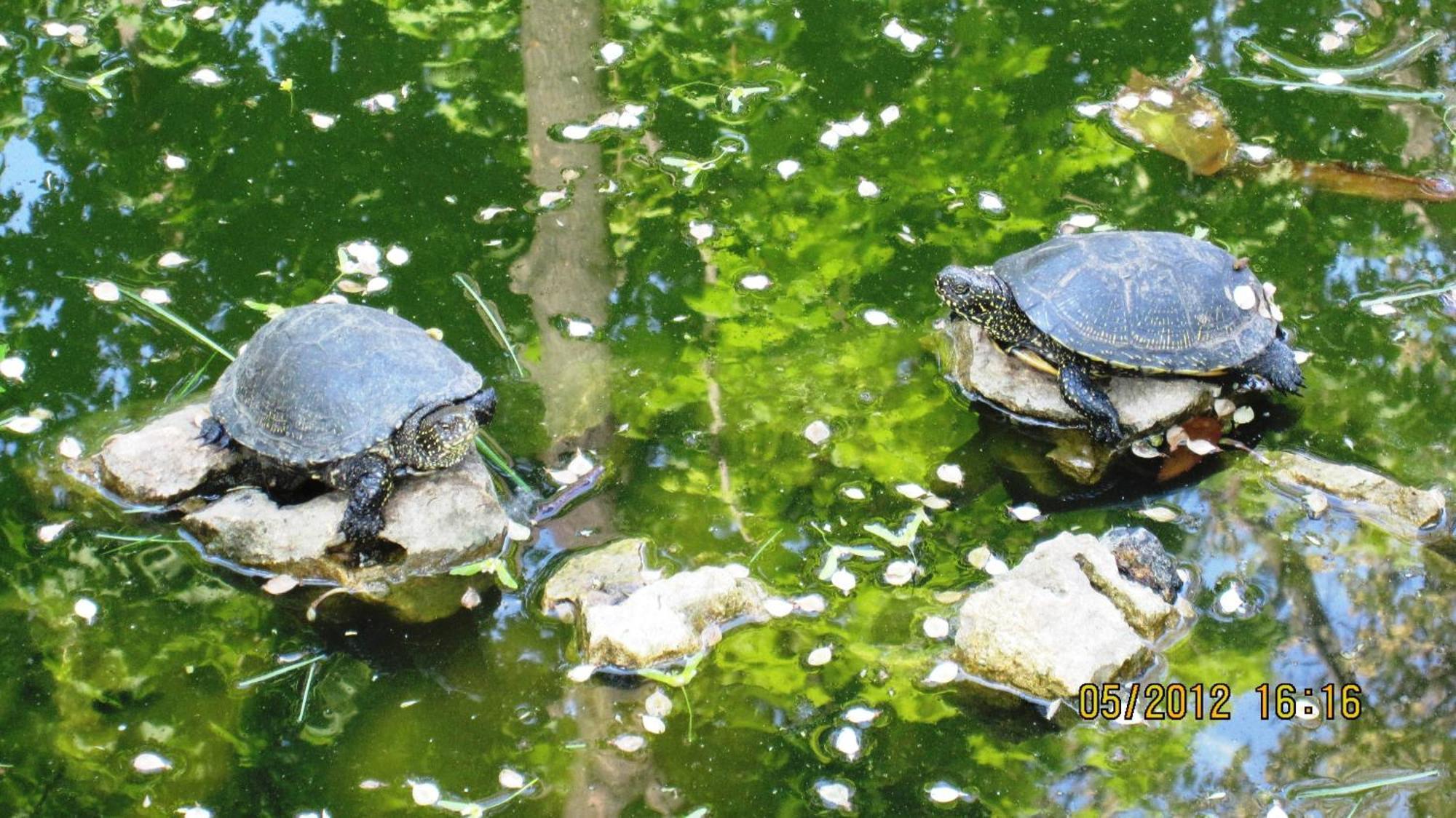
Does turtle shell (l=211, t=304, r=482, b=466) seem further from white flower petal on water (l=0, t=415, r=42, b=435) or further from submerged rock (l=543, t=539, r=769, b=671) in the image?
white flower petal on water (l=0, t=415, r=42, b=435)

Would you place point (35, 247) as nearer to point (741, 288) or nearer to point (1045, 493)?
point (741, 288)

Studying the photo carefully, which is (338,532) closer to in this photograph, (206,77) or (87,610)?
(87,610)

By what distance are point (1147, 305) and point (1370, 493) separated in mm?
1323

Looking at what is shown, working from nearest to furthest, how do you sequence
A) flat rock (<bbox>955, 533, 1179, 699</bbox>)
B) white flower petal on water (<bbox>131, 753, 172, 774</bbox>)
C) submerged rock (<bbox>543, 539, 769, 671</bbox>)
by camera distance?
white flower petal on water (<bbox>131, 753, 172, 774</bbox>)
flat rock (<bbox>955, 533, 1179, 699</bbox>)
submerged rock (<bbox>543, 539, 769, 671</bbox>)

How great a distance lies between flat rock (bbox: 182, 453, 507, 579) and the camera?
5.49m

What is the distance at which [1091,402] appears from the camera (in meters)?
6.09

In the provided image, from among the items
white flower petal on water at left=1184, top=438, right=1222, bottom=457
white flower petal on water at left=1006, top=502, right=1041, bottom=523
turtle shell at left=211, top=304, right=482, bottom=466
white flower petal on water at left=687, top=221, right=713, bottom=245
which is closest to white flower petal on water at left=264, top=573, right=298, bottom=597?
turtle shell at left=211, top=304, right=482, bottom=466

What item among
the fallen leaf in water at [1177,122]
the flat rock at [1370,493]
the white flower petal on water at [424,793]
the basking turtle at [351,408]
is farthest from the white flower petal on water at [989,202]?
the white flower petal on water at [424,793]

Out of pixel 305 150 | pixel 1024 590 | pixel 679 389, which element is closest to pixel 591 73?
pixel 305 150

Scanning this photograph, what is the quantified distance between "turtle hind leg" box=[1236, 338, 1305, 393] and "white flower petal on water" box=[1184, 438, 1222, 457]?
36 centimetres

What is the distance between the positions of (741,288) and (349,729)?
3200mm

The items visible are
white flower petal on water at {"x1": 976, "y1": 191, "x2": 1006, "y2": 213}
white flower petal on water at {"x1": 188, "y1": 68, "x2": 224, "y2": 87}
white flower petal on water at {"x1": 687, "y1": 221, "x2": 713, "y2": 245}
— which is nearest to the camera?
white flower petal on water at {"x1": 687, "y1": 221, "x2": 713, "y2": 245}

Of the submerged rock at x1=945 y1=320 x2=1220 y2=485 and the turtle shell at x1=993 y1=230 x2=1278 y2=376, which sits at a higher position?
the turtle shell at x1=993 y1=230 x2=1278 y2=376

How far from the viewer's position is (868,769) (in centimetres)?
486
